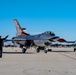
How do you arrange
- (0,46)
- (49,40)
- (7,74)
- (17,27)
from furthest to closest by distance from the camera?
(17,27), (49,40), (0,46), (7,74)

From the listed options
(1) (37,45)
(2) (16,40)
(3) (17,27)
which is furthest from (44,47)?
(3) (17,27)

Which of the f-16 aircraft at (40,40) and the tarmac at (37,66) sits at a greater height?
the f-16 aircraft at (40,40)

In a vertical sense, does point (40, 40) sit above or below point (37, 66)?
above

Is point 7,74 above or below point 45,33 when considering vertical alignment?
below

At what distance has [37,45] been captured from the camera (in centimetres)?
3388

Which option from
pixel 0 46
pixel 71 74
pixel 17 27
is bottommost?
pixel 71 74

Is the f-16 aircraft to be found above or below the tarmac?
above

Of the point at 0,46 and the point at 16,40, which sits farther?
the point at 16,40

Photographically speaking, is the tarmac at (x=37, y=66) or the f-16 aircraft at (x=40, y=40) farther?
the f-16 aircraft at (x=40, y=40)

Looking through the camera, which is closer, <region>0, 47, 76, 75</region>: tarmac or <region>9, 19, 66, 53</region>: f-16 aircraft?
<region>0, 47, 76, 75</region>: tarmac

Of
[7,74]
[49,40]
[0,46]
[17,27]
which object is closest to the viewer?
[7,74]

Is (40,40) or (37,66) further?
(40,40)

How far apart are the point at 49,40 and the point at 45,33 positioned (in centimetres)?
208

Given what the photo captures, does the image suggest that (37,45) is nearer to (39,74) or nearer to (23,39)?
(23,39)
